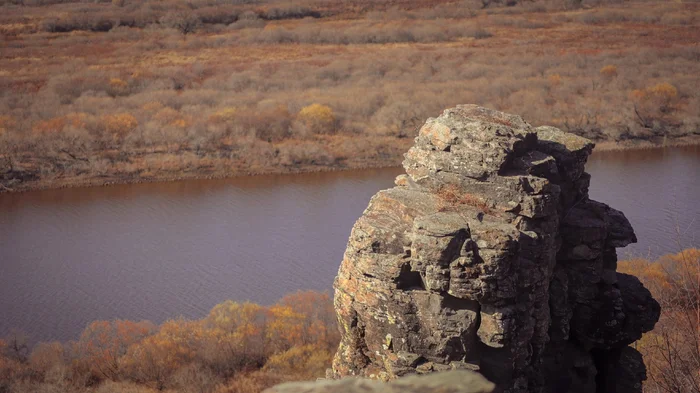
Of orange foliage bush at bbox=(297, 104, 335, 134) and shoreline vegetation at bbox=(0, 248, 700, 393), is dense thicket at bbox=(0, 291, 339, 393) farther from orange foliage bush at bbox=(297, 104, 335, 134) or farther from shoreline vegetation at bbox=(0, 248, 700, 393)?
orange foliage bush at bbox=(297, 104, 335, 134)

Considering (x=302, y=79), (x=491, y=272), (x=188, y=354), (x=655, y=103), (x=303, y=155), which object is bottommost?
(x=188, y=354)

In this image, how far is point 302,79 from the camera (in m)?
72.2

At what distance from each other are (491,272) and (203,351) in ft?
46.9

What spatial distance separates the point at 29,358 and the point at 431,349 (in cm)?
1648

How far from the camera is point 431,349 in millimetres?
13570

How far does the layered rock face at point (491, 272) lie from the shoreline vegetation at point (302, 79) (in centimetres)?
3477

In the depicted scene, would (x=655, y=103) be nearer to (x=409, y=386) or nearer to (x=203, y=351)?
(x=203, y=351)

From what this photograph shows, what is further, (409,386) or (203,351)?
(203,351)

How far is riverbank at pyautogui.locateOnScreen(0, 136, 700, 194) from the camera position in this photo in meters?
47.5

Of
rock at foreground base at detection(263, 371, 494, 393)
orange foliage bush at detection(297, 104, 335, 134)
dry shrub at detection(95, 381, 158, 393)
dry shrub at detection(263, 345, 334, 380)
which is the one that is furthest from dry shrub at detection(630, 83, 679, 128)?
rock at foreground base at detection(263, 371, 494, 393)

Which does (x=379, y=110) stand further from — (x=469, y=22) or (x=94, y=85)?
(x=469, y=22)

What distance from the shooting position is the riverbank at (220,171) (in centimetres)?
4747

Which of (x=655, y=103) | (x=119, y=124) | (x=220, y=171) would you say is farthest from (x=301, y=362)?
(x=655, y=103)

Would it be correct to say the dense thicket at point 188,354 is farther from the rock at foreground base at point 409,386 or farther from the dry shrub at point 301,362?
the rock at foreground base at point 409,386
